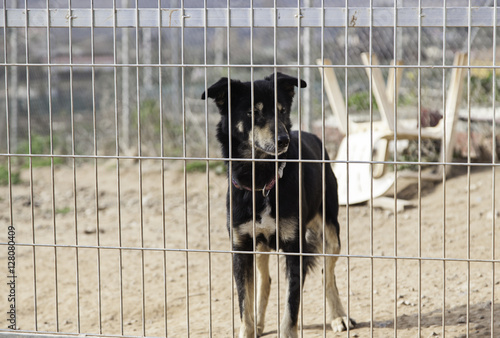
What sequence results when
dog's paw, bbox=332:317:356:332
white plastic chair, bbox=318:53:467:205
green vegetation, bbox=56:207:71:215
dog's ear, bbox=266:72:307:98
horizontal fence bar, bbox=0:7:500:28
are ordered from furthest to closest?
green vegetation, bbox=56:207:71:215 < white plastic chair, bbox=318:53:467:205 < dog's paw, bbox=332:317:356:332 < dog's ear, bbox=266:72:307:98 < horizontal fence bar, bbox=0:7:500:28

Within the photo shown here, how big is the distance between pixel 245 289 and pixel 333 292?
2.89 feet

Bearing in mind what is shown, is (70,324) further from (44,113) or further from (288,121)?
(44,113)

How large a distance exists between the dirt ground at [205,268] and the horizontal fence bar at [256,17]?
82cm

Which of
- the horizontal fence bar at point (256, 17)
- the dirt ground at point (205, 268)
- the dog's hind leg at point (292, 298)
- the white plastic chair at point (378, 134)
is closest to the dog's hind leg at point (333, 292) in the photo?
the dirt ground at point (205, 268)

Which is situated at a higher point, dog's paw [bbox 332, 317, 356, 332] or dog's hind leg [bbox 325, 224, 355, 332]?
dog's hind leg [bbox 325, 224, 355, 332]

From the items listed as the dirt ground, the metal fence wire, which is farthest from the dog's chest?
the metal fence wire

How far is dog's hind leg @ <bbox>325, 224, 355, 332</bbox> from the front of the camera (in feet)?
13.2

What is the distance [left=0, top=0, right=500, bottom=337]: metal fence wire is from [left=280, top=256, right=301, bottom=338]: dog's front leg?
0.08 metres

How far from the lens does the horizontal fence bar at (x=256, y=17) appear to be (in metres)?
3.06

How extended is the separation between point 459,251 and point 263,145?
291 centimetres

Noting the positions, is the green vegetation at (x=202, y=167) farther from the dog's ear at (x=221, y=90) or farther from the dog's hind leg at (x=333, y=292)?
the dog's ear at (x=221, y=90)

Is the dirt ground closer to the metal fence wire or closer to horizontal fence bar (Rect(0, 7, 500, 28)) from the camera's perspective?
the metal fence wire

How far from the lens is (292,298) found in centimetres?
348

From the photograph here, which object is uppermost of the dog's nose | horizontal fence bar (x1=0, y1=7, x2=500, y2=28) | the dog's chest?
horizontal fence bar (x1=0, y1=7, x2=500, y2=28)
